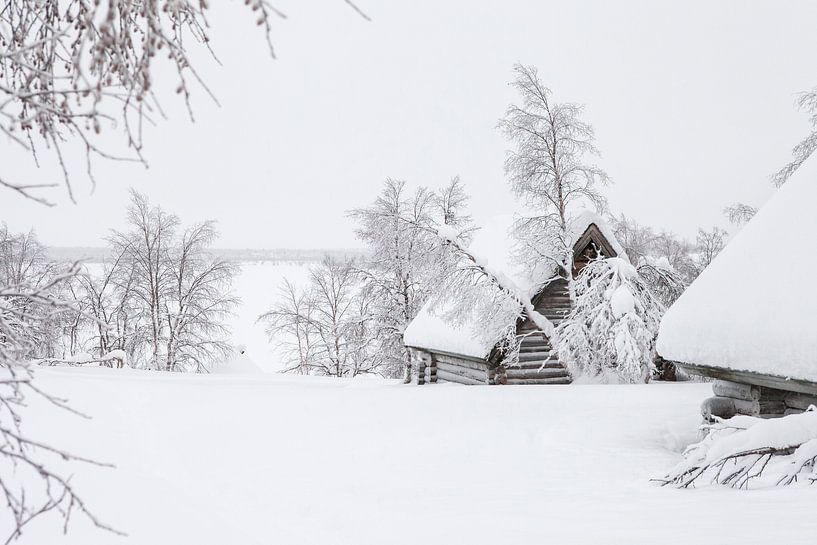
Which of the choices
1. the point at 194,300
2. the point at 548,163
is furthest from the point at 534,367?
the point at 194,300

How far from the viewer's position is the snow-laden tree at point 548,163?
13117 millimetres

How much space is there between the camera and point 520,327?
13891 mm

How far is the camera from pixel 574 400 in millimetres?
8688

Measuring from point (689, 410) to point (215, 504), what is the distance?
6.58 meters

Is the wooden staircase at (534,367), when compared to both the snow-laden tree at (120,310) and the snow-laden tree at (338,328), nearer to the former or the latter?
the snow-laden tree at (338,328)

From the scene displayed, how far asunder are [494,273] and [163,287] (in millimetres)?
18021

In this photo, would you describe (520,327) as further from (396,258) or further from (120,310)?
(120,310)

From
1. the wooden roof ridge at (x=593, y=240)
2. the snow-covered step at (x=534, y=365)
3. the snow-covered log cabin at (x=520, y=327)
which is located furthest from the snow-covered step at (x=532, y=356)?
the wooden roof ridge at (x=593, y=240)

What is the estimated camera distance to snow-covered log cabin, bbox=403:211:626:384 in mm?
13227

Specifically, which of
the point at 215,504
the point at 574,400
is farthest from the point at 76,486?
the point at 574,400

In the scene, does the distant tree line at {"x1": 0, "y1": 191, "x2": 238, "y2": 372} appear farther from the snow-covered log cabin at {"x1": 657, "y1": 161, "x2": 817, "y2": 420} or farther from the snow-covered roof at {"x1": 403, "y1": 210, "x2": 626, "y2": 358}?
the snow-covered log cabin at {"x1": 657, "y1": 161, "x2": 817, "y2": 420}

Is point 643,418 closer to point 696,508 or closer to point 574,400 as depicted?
point 574,400

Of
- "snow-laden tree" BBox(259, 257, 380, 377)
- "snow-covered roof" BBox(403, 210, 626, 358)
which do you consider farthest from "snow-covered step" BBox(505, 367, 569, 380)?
"snow-laden tree" BBox(259, 257, 380, 377)

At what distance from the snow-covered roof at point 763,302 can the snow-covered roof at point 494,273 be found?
6.57m
